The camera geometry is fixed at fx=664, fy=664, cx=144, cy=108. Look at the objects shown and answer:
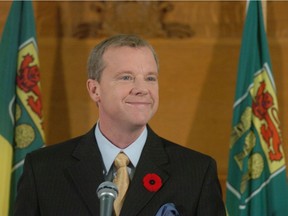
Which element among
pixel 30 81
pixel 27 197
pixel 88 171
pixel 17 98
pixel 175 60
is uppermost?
pixel 175 60

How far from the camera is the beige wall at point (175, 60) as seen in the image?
438 cm

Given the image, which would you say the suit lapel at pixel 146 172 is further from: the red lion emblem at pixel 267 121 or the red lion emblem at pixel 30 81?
the red lion emblem at pixel 30 81

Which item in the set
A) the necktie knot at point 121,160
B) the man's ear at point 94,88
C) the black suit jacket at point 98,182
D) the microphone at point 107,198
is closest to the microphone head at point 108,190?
the microphone at point 107,198

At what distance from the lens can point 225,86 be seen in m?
4.39

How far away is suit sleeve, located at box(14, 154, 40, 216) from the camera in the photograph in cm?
246

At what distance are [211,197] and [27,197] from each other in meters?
0.69

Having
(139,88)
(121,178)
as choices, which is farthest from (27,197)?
(139,88)

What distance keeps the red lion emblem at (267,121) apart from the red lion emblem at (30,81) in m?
1.31

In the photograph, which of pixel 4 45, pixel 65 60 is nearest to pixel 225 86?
pixel 65 60

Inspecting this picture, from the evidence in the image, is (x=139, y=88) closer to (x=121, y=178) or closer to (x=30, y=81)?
(x=121, y=178)

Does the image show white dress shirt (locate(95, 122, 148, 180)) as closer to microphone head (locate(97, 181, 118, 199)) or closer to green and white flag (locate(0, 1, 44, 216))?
microphone head (locate(97, 181, 118, 199))

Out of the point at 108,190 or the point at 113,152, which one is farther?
the point at 113,152

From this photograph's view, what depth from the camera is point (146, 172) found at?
2500mm

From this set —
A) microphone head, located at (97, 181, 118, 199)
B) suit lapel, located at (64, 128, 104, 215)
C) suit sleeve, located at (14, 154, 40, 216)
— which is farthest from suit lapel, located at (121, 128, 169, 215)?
microphone head, located at (97, 181, 118, 199)
